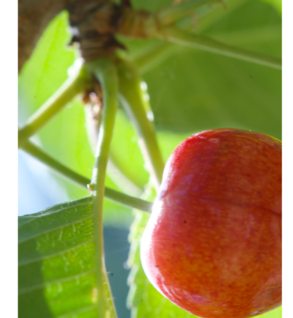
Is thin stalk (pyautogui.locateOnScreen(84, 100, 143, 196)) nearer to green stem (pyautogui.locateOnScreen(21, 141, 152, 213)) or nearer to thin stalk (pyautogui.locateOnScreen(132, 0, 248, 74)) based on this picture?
thin stalk (pyautogui.locateOnScreen(132, 0, 248, 74))

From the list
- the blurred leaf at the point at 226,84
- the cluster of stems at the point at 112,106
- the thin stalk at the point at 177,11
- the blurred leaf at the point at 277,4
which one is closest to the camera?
the cluster of stems at the point at 112,106

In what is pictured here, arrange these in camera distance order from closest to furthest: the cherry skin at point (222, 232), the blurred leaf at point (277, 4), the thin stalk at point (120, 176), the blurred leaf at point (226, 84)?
the cherry skin at point (222, 232) < the blurred leaf at point (277, 4) < the blurred leaf at point (226, 84) < the thin stalk at point (120, 176)

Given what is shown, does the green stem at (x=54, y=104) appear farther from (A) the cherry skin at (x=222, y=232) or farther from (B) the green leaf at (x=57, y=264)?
(A) the cherry skin at (x=222, y=232)

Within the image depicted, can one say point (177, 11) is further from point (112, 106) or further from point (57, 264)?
point (57, 264)

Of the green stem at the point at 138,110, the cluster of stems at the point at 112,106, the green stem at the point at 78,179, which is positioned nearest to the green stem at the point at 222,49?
the cluster of stems at the point at 112,106

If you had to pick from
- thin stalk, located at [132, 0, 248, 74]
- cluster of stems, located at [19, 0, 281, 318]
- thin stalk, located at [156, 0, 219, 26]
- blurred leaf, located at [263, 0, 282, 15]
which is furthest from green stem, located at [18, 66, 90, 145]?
A: blurred leaf, located at [263, 0, 282, 15]

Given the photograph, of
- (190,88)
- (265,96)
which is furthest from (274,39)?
(190,88)
